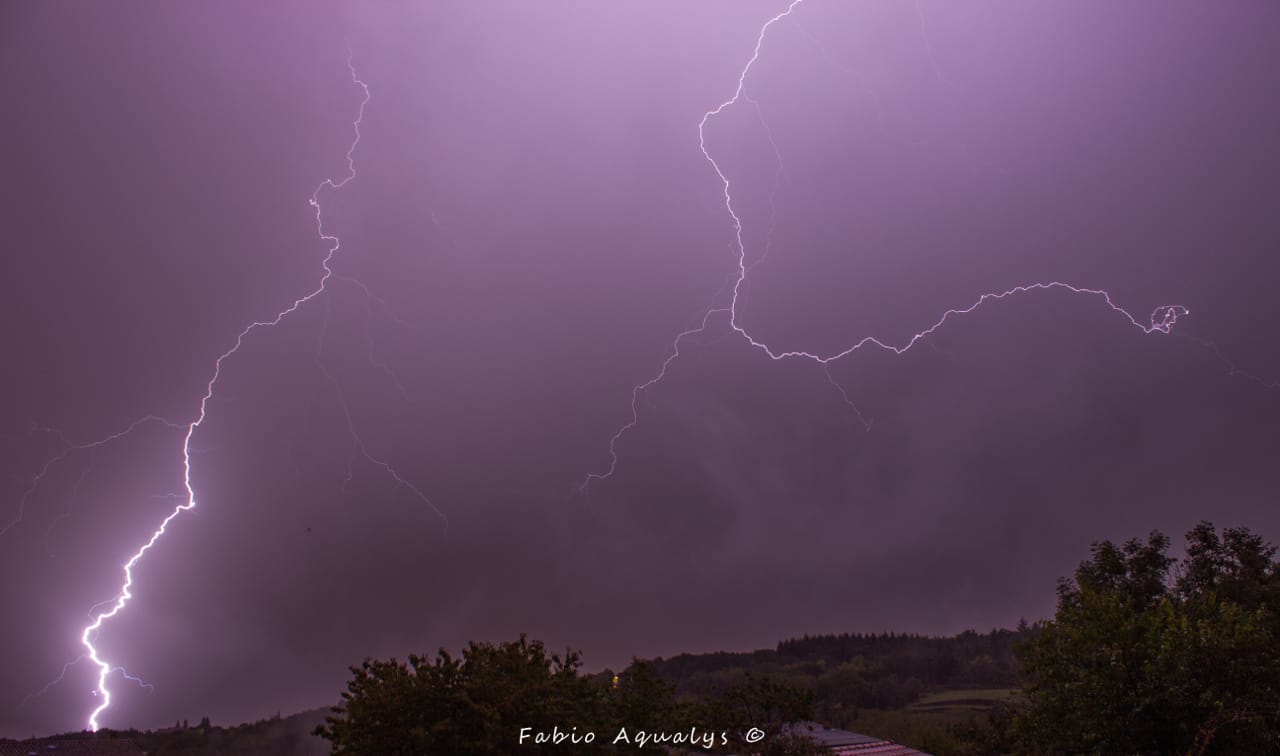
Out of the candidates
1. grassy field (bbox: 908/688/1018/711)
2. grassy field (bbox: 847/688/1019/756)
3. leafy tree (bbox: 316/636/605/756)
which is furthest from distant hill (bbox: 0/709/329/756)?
grassy field (bbox: 908/688/1018/711)

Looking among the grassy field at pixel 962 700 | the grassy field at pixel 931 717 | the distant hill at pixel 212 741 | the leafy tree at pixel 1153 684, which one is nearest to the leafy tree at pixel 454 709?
the leafy tree at pixel 1153 684

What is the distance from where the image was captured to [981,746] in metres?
27.0

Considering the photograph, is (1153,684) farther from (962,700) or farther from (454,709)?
(962,700)

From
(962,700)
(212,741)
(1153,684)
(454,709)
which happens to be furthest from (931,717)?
(212,741)

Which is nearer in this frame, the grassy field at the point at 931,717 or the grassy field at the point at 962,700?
the grassy field at the point at 931,717

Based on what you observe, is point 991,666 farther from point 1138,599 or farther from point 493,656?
point 493,656

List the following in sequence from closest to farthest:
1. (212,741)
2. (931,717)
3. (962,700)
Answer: (931,717)
(962,700)
(212,741)

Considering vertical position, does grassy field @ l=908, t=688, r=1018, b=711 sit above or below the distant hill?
below

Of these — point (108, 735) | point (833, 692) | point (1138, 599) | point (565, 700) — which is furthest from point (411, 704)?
point (833, 692)

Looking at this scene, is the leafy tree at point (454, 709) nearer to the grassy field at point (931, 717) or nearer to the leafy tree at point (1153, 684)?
the leafy tree at point (1153, 684)

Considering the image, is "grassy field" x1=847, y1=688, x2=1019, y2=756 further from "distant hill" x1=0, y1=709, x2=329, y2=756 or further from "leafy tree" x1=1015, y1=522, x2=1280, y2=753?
"distant hill" x1=0, y1=709, x2=329, y2=756

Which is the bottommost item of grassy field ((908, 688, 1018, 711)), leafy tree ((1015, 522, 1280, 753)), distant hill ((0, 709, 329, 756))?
grassy field ((908, 688, 1018, 711))

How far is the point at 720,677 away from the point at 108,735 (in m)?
65.0

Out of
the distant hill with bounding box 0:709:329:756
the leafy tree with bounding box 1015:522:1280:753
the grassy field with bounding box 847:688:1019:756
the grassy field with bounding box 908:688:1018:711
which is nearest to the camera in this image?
the leafy tree with bounding box 1015:522:1280:753
